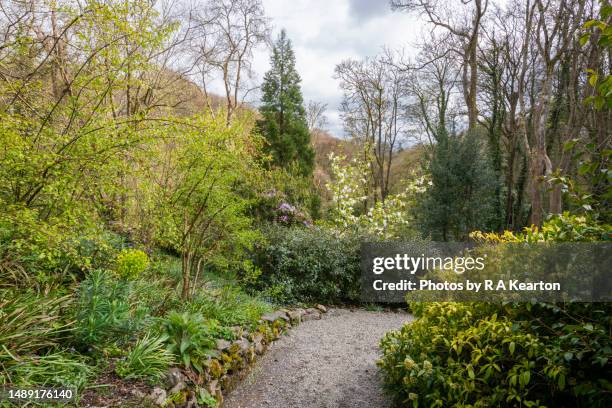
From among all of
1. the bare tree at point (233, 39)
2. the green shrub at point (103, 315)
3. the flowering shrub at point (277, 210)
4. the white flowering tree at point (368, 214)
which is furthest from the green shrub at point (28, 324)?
the bare tree at point (233, 39)

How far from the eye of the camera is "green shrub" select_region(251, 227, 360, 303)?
6180 mm

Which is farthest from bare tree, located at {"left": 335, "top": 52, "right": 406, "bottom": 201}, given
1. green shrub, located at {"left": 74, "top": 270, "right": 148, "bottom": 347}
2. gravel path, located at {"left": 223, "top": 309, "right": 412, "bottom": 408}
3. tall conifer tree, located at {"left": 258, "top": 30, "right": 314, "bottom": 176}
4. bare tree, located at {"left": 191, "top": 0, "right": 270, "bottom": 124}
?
green shrub, located at {"left": 74, "top": 270, "right": 148, "bottom": 347}

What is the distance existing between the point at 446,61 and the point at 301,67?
5.65 m

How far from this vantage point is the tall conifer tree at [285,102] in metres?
14.2

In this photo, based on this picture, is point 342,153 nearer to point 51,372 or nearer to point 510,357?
point 510,357

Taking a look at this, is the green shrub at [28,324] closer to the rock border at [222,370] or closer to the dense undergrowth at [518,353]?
the rock border at [222,370]

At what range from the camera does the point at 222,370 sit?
315 centimetres

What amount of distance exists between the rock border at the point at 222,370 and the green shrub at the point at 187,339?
0.08 metres

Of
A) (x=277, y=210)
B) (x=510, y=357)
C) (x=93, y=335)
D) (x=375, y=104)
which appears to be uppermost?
(x=375, y=104)

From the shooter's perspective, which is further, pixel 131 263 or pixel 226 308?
pixel 226 308

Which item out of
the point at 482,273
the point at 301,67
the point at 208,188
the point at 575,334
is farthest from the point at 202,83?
the point at 575,334

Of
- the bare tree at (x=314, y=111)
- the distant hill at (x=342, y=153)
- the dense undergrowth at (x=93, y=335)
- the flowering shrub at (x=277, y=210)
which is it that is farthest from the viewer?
the bare tree at (x=314, y=111)

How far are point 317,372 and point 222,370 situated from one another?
1078mm

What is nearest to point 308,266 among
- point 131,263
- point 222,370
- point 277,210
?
point 277,210
